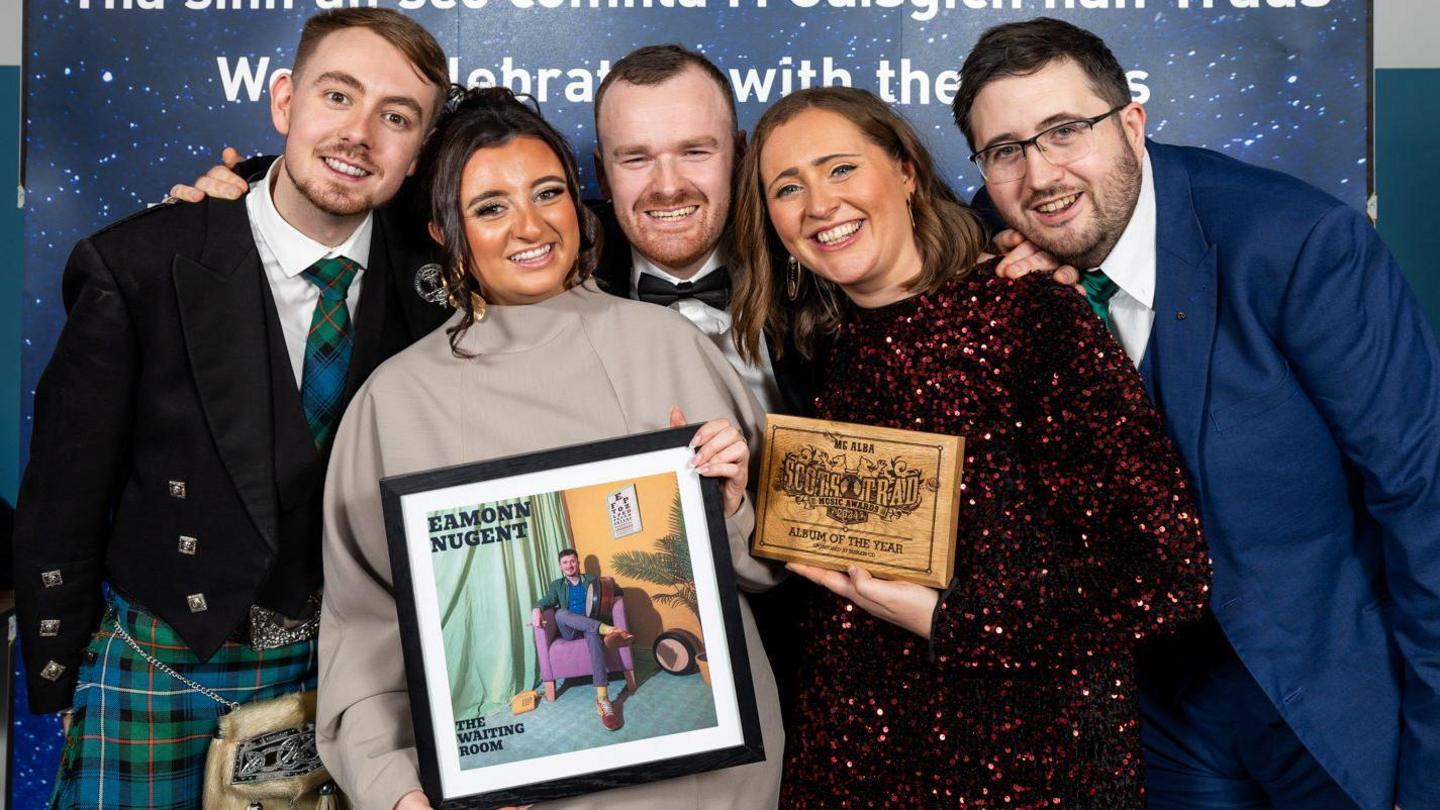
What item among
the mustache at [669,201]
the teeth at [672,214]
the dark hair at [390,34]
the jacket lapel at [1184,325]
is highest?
the dark hair at [390,34]

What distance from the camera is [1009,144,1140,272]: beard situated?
7.27 feet

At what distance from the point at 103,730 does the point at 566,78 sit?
6.99ft

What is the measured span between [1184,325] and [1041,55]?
1.94ft

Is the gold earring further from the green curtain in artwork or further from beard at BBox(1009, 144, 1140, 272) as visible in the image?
beard at BBox(1009, 144, 1140, 272)

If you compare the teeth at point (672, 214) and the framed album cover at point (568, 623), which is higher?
the teeth at point (672, 214)

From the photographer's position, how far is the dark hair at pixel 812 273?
2146mm

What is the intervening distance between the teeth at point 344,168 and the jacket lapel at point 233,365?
0.29 metres

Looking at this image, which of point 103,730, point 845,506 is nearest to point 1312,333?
point 845,506

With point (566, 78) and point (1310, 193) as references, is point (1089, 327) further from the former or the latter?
point (566, 78)

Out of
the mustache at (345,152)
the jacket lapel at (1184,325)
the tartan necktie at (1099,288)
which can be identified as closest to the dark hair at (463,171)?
the mustache at (345,152)

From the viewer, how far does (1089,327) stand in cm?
193

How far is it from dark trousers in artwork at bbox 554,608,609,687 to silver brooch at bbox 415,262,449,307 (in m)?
0.93

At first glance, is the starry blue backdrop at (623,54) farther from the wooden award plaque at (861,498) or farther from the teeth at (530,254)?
the wooden award plaque at (861,498)

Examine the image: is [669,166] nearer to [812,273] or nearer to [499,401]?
[812,273]
